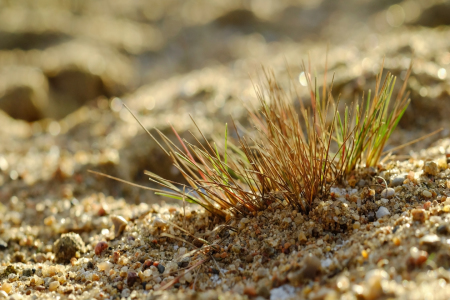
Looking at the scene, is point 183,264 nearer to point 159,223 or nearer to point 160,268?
point 160,268

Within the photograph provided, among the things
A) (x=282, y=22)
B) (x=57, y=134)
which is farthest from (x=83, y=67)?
(x=282, y=22)

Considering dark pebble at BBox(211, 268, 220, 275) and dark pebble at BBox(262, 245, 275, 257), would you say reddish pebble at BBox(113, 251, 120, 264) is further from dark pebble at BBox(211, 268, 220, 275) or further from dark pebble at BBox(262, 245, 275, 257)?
dark pebble at BBox(262, 245, 275, 257)

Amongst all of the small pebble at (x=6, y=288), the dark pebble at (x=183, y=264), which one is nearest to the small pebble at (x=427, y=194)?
the dark pebble at (x=183, y=264)

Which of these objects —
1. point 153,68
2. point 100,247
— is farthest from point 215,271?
point 153,68

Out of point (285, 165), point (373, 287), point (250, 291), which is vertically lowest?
point (250, 291)

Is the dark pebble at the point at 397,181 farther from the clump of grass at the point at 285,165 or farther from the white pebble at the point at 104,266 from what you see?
the white pebble at the point at 104,266

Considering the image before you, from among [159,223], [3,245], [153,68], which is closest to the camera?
[159,223]

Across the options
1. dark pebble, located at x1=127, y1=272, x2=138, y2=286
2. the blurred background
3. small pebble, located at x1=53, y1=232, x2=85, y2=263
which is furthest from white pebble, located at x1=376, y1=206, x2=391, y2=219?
small pebble, located at x1=53, y1=232, x2=85, y2=263

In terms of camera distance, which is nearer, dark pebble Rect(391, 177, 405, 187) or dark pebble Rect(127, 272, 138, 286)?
dark pebble Rect(127, 272, 138, 286)
